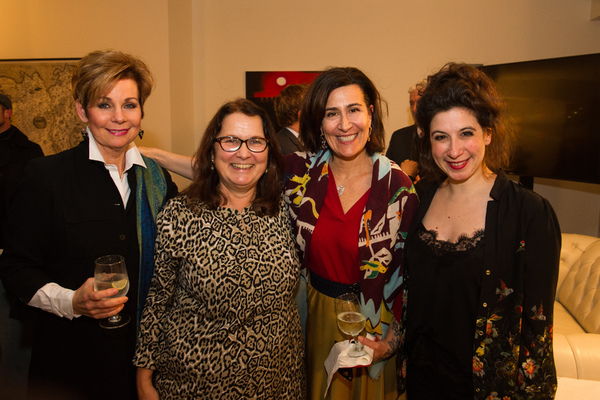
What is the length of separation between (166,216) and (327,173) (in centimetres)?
85

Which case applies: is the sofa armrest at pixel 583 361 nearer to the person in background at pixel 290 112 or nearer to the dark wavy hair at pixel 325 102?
the dark wavy hair at pixel 325 102

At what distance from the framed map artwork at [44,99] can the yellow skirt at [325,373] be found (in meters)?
4.05

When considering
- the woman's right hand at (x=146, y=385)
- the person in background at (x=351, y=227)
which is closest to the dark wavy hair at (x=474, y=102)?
the person in background at (x=351, y=227)

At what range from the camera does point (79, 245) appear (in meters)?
1.66

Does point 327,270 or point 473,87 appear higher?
point 473,87

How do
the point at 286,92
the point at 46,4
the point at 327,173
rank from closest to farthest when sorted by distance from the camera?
1. the point at 327,173
2. the point at 286,92
3. the point at 46,4

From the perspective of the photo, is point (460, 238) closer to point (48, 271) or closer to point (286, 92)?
point (48, 271)

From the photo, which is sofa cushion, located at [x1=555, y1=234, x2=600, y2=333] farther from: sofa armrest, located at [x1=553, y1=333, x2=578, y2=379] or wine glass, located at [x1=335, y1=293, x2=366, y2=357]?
wine glass, located at [x1=335, y1=293, x2=366, y2=357]

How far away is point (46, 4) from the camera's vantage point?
4688mm

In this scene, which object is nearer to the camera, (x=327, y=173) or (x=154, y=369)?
(x=154, y=369)

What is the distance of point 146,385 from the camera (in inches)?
68.1

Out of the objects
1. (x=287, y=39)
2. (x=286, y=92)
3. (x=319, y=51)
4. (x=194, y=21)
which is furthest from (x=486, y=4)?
(x=194, y=21)

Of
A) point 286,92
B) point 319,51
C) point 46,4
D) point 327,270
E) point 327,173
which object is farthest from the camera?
point 319,51

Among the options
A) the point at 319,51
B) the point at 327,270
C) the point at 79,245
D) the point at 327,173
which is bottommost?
the point at 327,270
